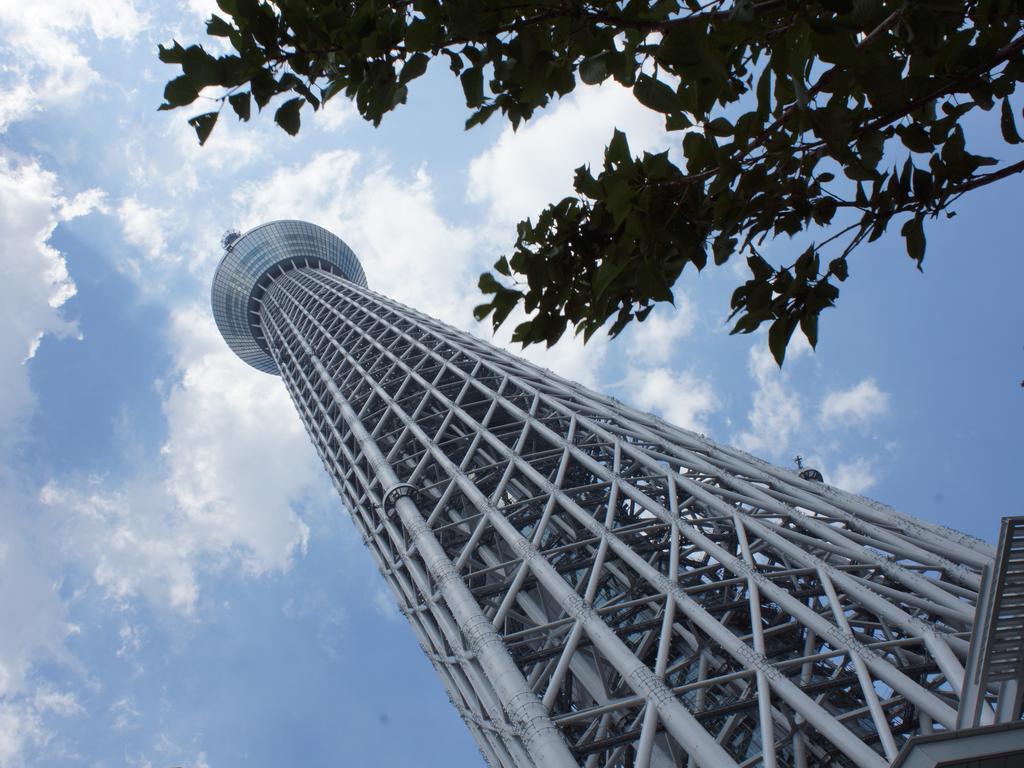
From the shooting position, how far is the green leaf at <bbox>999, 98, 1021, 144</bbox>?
543 cm

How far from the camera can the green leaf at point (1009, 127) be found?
5.43 meters

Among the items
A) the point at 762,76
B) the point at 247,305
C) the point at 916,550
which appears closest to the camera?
the point at 762,76

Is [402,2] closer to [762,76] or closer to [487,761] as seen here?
[762,76]

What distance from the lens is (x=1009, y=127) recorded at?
5.45m

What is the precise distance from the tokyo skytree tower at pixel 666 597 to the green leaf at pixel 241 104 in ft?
28.5

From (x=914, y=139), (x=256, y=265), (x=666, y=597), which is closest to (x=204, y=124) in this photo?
(x=914, y=139)

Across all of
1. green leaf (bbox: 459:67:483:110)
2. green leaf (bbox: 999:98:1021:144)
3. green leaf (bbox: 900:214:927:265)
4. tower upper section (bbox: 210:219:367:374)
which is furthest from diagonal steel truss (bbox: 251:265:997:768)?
tower upper section (bbox: 210:219:367:374)

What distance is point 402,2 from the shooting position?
5582 mm

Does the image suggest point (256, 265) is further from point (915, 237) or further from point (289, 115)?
point (915, 237)

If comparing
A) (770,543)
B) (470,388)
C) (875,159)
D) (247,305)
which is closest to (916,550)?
(770,543)

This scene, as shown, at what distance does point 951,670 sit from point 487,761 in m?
15.4

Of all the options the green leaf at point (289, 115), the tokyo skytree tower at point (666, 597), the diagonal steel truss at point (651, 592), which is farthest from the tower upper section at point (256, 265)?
the green leaf at point (289, 115)

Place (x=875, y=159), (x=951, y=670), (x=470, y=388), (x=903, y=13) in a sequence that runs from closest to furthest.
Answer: (x=903, y=13) < (x=875, y=159) < (x=951, y=670) < (x=470, y=388)

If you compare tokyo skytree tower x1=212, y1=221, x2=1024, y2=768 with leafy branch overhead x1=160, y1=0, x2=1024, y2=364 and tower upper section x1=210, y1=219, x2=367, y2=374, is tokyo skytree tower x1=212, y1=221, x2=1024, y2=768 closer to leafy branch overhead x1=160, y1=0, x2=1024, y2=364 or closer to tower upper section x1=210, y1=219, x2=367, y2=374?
leafy branch overhead x1=160, y1=0, x2=1024, y2=364
